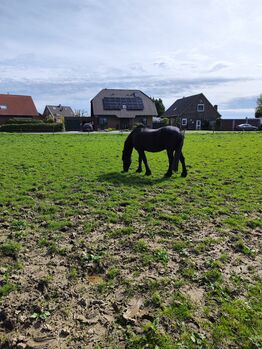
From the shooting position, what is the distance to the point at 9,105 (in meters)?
54.6

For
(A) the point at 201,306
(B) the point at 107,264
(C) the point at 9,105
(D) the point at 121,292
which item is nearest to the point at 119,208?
(B) the point at 107,264

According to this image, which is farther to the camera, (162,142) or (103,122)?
(103,122)

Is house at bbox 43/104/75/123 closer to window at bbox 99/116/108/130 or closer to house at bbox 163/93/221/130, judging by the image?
window at bbox 99/116/108/130

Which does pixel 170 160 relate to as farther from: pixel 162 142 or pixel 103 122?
pixel 103 122

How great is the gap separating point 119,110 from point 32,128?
65.0ft

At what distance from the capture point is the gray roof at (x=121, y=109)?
54.3 metres

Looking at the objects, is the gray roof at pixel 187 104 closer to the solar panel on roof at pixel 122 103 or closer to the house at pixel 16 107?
the solar panel on roof at pixel 122 103

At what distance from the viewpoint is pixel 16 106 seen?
180 feet

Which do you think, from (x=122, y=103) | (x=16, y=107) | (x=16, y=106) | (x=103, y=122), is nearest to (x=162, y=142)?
(x=103, y=122)

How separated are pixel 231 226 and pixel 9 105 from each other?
189ft

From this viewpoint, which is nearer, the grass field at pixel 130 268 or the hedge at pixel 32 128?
the grass field at pixel 130 268

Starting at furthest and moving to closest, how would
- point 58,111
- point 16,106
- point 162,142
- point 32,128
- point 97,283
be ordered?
point 58,111 < point 16,106 < point 32,128 < point 162,142 < point 97,283

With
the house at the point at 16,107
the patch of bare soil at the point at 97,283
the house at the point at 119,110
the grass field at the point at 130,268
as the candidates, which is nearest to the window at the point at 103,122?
the house at the point at 119,110

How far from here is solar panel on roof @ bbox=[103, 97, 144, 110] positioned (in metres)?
55.2
